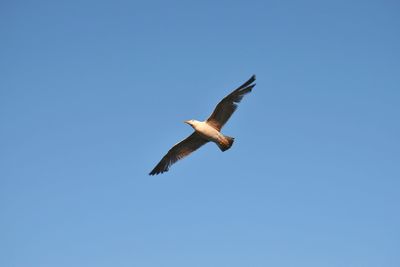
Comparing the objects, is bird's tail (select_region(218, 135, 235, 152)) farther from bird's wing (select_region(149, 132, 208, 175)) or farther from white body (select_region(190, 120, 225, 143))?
bird's wing (select_region(149, 132, 208, 175))

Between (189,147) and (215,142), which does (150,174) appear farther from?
(215,142)

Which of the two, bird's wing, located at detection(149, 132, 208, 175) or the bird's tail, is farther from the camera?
bird's wing, located at detection(149, 132, 208, 175)

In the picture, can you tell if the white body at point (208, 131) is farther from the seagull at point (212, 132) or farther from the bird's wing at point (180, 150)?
the bird's wing at point (180, 150)

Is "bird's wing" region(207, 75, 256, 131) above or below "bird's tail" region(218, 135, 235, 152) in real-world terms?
above

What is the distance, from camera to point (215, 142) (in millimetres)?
21062

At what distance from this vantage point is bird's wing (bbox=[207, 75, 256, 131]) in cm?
1962

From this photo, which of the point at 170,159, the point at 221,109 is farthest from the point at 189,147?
the point at 221,109

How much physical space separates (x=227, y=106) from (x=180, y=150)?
3407mm

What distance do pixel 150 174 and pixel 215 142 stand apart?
3.86m

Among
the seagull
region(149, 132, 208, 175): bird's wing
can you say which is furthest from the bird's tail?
region(149, 132, 208, 175): bird's wing

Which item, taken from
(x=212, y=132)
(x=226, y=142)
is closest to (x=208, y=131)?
(x=212, y=132)

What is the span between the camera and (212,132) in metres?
20.6

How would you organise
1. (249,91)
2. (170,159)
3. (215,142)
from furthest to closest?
(170,159) < (215,142) < (249,91)

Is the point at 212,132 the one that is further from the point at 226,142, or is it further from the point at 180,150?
the point at 180,150
